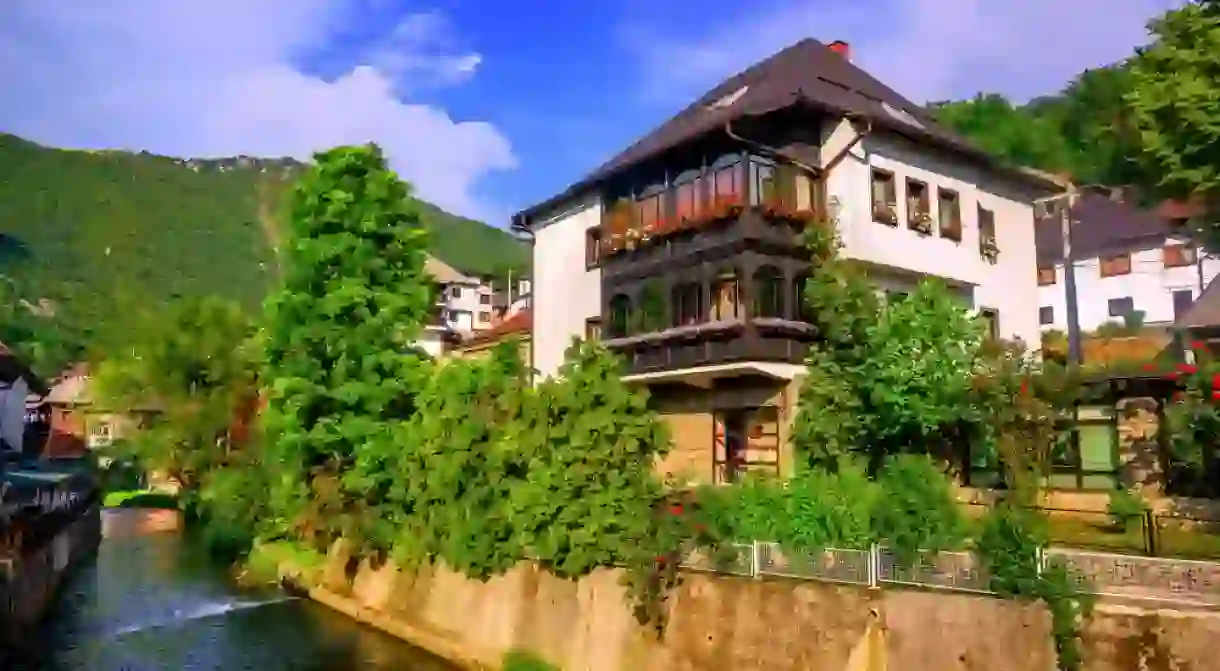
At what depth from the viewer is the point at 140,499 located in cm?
5872

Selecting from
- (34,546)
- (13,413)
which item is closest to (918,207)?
(34,546)

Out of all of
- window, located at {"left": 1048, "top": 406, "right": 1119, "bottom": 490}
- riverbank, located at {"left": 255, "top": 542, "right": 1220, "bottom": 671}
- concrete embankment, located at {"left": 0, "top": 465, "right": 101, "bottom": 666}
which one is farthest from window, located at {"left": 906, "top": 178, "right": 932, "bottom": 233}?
concrete embankment, located at {"left": 0, "top": 465, "right": 101, "bottom": 666}

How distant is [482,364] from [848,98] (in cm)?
1272

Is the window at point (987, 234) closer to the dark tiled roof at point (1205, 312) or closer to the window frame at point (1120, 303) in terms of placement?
the dark tiled roof at point (1205, 312)

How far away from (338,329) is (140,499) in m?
37.8

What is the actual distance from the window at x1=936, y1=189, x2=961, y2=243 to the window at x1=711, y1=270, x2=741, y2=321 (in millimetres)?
7567

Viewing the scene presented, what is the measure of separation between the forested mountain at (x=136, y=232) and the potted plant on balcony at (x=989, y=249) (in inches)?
3793

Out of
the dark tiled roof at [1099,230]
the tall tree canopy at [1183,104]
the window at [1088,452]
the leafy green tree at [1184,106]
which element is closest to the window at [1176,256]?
the dark tiled roof at [1099,230]

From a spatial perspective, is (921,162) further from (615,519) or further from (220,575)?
(220,575)

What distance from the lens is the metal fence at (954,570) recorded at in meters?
12.2

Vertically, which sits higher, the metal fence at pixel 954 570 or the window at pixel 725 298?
the window at pixel 725 298

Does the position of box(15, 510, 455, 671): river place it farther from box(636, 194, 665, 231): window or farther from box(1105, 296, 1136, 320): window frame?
box(1105, 296, 1136, 320): window frame

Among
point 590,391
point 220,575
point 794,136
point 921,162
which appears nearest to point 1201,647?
point 590,391

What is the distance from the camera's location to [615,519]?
18.1m
